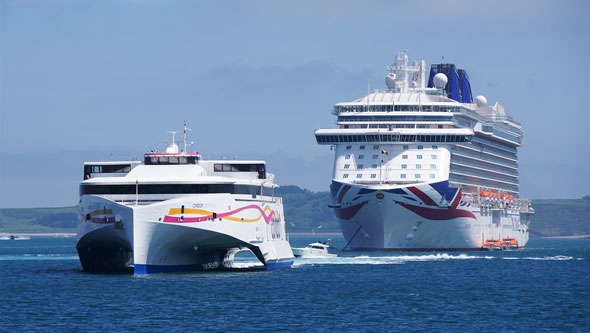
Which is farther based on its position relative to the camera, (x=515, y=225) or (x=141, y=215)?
(x=515, y=225)

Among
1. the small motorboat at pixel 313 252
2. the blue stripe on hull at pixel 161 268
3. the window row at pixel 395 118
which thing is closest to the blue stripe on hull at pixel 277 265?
the blue stripe on hull at pixel 161 268

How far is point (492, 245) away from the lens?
114m

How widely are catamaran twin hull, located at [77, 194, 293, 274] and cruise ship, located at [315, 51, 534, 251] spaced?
114 feet

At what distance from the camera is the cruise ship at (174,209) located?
58688 mm

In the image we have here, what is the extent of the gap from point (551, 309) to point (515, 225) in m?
82.4

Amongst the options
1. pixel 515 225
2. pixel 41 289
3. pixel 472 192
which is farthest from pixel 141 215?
pixel 515 225

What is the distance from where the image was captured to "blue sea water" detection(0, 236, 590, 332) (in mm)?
44062

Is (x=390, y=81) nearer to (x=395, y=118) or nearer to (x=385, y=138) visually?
(x=395, y=118)

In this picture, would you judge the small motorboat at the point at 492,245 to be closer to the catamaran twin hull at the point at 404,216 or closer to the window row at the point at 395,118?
the catamaran twin hull at the point at 404,216

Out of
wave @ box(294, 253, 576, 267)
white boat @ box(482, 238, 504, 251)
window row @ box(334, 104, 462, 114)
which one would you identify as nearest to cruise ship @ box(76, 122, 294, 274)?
wave @ box(294, 253, 576, 267)

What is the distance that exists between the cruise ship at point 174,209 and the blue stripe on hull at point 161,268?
58 mm

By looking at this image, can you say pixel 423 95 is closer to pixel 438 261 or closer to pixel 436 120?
pixel 436 120

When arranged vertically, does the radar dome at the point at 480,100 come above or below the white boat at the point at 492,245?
above

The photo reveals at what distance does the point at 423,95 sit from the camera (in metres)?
110
